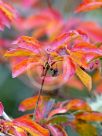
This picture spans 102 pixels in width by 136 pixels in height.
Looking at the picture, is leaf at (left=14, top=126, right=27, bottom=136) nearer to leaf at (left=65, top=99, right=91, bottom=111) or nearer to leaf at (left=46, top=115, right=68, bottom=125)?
leaf at (left=46, top=115, right=68, bottom=125)

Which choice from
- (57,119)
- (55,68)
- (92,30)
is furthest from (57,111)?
(92,30)

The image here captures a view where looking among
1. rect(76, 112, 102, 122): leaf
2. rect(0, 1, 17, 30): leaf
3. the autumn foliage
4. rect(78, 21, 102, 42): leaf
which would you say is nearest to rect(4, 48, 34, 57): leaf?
the autumn foliage

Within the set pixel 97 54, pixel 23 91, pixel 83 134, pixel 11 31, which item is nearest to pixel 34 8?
pixel 11 31

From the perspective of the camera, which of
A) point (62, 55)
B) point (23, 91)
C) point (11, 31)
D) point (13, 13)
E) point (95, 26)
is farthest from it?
point (11, 31)

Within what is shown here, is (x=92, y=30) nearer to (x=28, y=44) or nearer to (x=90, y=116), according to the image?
(x=90, y=116)

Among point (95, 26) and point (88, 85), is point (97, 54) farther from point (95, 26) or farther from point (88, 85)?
point (95, 26)
